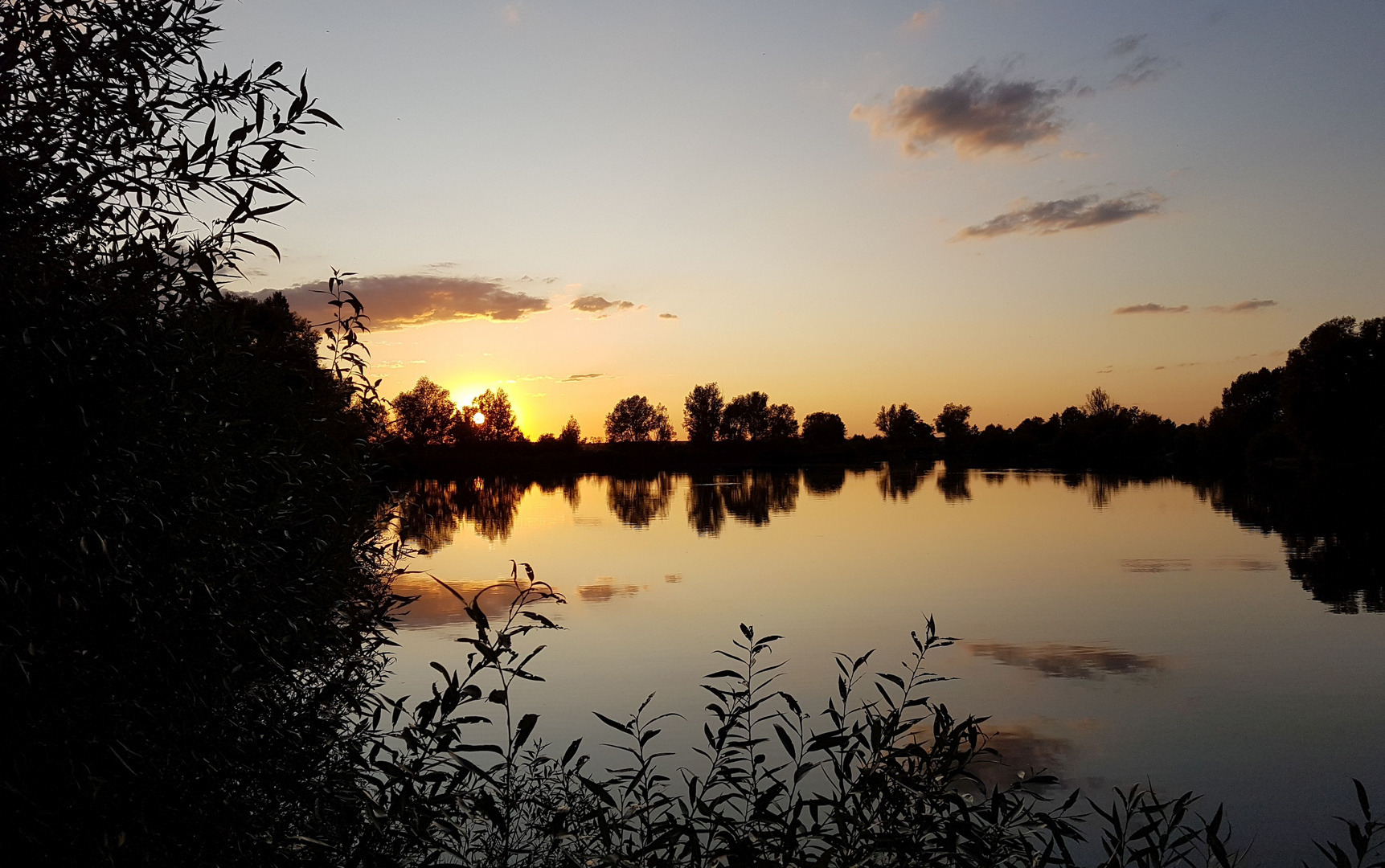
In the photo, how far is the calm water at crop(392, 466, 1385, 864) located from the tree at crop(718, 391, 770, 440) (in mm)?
118614

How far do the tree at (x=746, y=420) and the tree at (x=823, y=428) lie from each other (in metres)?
8.74

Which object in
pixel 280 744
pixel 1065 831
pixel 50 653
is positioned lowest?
pixel 1065 831

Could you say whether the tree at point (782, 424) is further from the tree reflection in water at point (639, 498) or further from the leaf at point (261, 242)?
the leaf at point (261, 242)

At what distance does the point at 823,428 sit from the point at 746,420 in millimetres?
15895

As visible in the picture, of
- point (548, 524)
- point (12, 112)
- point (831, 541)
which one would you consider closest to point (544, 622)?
point (12, 112)

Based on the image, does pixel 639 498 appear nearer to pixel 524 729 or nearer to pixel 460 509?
pixel 460 509

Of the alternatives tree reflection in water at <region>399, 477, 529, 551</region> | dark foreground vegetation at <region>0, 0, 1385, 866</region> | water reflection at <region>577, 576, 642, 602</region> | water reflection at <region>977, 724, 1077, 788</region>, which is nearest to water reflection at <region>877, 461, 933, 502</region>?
tree reflection in water at <region>399, 477, 529, 551</region>

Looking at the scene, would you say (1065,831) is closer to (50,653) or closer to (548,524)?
(50,653)

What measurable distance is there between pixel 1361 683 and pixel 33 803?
16109 millimetres

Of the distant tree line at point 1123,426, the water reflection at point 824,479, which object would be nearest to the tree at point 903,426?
the distant tree line at point 1123,426

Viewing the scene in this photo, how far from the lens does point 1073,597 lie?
20781mm

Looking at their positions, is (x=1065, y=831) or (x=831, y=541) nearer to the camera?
(x=1065, y=831)

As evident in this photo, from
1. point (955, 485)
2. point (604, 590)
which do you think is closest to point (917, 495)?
point (955, 485)

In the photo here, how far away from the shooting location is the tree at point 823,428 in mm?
163375
